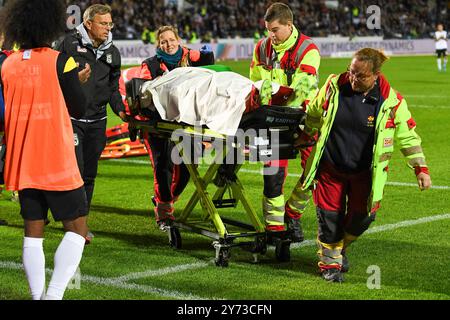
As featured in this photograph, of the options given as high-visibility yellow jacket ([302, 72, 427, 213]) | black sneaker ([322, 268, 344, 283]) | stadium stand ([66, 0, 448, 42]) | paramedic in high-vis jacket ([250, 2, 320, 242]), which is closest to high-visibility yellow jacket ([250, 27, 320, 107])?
paramedic in high-vis jacket ([250, 2, 320, 242])

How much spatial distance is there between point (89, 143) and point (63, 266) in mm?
2846

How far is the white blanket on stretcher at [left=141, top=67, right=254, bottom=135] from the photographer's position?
21.8ft

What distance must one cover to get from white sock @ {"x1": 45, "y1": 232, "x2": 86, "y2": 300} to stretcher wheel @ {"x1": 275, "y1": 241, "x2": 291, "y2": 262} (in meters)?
2.25

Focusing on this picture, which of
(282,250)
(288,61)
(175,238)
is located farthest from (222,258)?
(288,61)

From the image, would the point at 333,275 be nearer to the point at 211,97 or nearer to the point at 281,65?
the point at 211,97

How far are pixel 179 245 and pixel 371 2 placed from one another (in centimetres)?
4797

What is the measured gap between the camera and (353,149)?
254 inches

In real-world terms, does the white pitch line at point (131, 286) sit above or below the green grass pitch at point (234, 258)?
above

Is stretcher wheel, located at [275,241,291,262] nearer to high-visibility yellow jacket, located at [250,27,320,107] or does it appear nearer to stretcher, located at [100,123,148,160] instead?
high-visibility yellow jacket, located at [250,27,320,107]

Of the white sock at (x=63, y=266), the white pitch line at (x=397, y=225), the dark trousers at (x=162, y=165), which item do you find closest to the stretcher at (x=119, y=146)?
the dark trousers at (x=162, y=165)

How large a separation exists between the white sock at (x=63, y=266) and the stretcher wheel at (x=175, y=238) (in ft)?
7.91

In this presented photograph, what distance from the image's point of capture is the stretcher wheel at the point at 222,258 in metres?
6.97

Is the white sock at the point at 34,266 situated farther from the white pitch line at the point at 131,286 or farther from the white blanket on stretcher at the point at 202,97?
the white blanket on stretcher at the point at 202,97
